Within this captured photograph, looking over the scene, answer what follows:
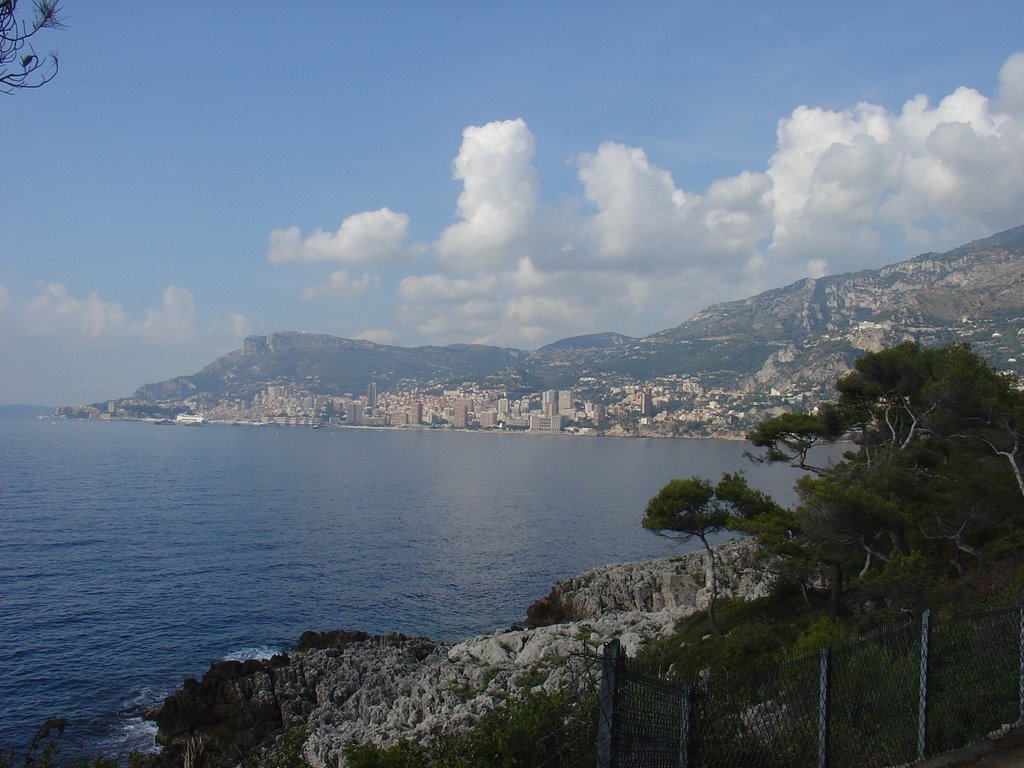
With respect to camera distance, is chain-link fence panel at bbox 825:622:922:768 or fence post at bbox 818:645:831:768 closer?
fence post at bbox 818:645:831:768

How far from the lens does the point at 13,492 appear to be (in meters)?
55.6

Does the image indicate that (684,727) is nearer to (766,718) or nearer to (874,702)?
(766,718)

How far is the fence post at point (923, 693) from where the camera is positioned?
5.08 metres

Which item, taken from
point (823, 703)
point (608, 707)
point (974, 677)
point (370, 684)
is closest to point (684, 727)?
point (608, 707)

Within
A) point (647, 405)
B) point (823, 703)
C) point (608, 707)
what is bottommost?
point (647, 405)

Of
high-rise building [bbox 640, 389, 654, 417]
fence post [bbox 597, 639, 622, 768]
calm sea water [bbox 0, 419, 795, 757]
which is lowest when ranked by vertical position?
calm sea water [bbox 0, 419, 795, 757]

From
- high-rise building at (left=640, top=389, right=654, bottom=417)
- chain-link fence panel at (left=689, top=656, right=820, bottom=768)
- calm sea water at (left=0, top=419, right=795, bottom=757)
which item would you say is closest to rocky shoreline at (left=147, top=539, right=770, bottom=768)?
calm sea water at (left=0, top=419, right=795, bottom=757)


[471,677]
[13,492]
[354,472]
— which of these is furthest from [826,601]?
[354,472]

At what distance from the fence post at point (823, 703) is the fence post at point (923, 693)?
2.29ft

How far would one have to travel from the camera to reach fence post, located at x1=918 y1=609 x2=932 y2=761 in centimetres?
508

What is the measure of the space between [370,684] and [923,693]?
1656 centimetres

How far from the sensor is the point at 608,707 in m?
4.02

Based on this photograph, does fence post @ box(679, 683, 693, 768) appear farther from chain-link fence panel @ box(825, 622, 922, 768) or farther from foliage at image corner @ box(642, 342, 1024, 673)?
foliage at image corner @ box(642, 342, 1024, 673)

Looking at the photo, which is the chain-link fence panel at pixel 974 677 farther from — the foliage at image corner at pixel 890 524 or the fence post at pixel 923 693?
the foliage at image corner at pixel 890 524
